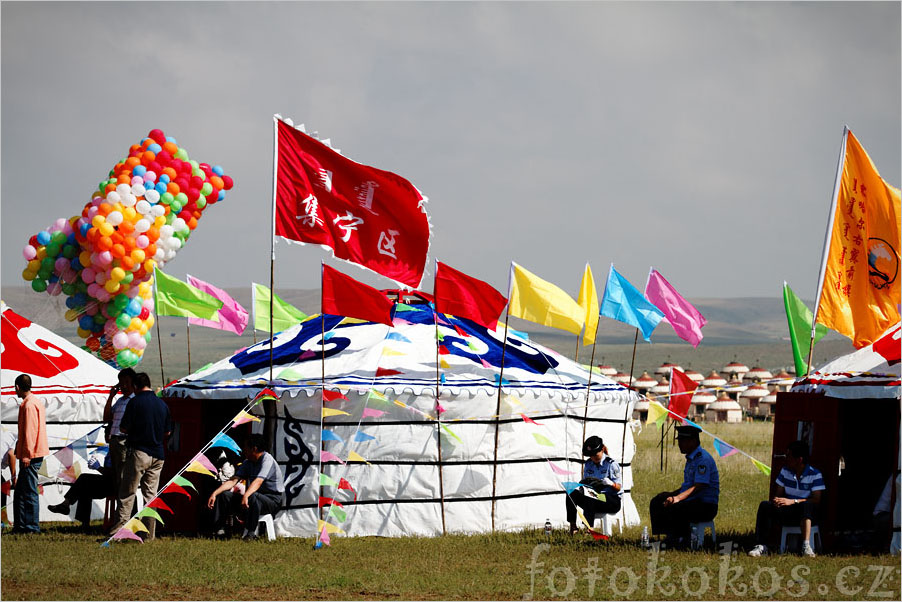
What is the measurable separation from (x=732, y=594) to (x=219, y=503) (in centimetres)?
456

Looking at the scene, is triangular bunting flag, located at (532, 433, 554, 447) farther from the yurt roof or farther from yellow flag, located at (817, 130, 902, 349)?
→ yellow flag, located at (817, 130, 902, 349)

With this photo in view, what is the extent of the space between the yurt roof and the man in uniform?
204cm

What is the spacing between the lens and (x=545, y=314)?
984 centimetres

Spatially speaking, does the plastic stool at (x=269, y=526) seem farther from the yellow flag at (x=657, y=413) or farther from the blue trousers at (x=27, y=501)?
the yellow flag at (x=657, y=413)

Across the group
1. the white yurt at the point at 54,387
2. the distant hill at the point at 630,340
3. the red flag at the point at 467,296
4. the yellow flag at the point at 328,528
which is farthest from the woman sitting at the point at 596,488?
the distant hill at the point at 630,340

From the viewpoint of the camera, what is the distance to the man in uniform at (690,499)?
8.58 m

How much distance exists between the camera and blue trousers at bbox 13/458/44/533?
969 centimetres

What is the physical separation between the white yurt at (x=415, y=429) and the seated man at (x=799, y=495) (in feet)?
8.42

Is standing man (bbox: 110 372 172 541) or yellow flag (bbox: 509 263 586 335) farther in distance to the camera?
yellow flag (bbox: 509 263 586 335)

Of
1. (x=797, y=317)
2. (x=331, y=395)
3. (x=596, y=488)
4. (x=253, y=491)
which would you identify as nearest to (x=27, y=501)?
(x=253, y=491)

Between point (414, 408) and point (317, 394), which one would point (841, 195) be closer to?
point (414, 408)

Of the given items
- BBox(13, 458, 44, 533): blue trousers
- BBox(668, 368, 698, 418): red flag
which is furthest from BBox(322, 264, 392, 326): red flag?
Result: BBox(668, 368, 698, 418): red flag

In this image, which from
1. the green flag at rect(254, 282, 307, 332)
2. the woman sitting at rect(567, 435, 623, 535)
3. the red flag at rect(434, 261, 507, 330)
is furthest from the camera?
the green flag at rect(254, 282, 307, 332)

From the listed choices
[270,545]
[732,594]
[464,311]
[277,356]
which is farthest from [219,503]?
[732,594]
